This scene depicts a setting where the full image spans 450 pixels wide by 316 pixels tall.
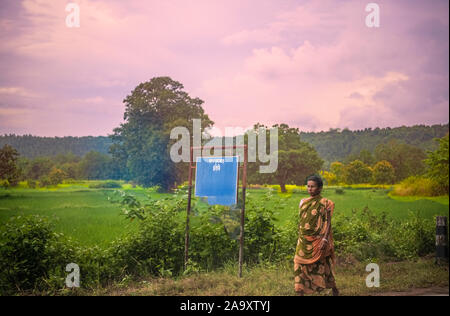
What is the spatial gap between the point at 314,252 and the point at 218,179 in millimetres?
1999

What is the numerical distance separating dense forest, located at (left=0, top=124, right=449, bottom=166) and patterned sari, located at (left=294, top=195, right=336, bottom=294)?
27.5 feet

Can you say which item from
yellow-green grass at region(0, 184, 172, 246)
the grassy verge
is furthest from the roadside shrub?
yellow-green grass at region(0, 184, 172, 246)

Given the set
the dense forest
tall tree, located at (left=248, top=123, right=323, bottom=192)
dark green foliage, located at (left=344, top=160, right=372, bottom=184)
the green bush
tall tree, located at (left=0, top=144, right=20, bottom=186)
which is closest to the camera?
tall tree, located at (left=0, top=144, right=20, bottom=186)

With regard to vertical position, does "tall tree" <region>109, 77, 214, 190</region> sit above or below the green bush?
above

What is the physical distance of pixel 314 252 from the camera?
529cm

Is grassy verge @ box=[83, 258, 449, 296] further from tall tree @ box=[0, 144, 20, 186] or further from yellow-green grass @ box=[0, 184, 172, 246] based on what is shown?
tall tree @ box=[0, 144, 20, 186]

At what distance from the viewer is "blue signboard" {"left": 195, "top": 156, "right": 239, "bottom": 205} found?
6188 mm

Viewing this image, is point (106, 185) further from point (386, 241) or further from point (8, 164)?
point (386, 241)

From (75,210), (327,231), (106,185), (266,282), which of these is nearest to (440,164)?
(327,231)

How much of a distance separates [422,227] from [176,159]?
1184 centimetres

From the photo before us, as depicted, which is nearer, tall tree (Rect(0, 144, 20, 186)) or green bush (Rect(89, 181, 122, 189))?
tall tree (Rect(0, 144, 20, 186))

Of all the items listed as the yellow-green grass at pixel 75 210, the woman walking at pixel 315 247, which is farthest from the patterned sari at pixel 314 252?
the yellow-green grass at pixel 75 210

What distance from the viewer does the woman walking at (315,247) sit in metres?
5.24

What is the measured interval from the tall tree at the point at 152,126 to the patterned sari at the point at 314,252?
1269cm
